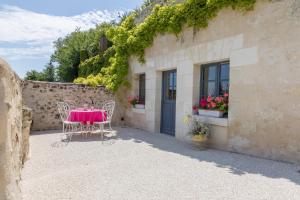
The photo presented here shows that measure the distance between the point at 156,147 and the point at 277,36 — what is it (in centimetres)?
306

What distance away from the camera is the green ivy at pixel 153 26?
5.02 meters

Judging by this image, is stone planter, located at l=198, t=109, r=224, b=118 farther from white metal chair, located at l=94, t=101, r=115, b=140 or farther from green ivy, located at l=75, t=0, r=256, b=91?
white metal chair, located at l=94, t=101, r=115, b=140

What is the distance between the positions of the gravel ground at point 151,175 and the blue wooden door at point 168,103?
5.79 feet

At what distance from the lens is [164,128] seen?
275 inches

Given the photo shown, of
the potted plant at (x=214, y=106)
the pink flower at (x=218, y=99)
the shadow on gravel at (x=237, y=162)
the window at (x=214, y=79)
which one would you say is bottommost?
the shadow on gravel at (x=237, y=162)

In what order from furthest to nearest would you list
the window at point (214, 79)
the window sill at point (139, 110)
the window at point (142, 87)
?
the window at point (142, 87), the window sill at point (139, 110), the window at point (214, 79)

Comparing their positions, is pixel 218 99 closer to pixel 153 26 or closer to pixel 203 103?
pixel 203 103

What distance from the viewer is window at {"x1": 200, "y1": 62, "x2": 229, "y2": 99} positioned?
5.14 meters

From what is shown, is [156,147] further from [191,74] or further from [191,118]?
[191,74]

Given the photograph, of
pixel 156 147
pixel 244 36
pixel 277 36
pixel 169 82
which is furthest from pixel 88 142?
pixel 277 36

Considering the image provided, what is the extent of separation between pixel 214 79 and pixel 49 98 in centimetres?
516

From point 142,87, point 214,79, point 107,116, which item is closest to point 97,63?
point 142,87

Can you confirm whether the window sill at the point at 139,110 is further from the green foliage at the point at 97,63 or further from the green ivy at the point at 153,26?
the green foliage at the point at 97,63

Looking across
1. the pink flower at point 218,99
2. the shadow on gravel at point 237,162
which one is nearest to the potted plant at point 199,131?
the shadow on gravel at point 237,162
